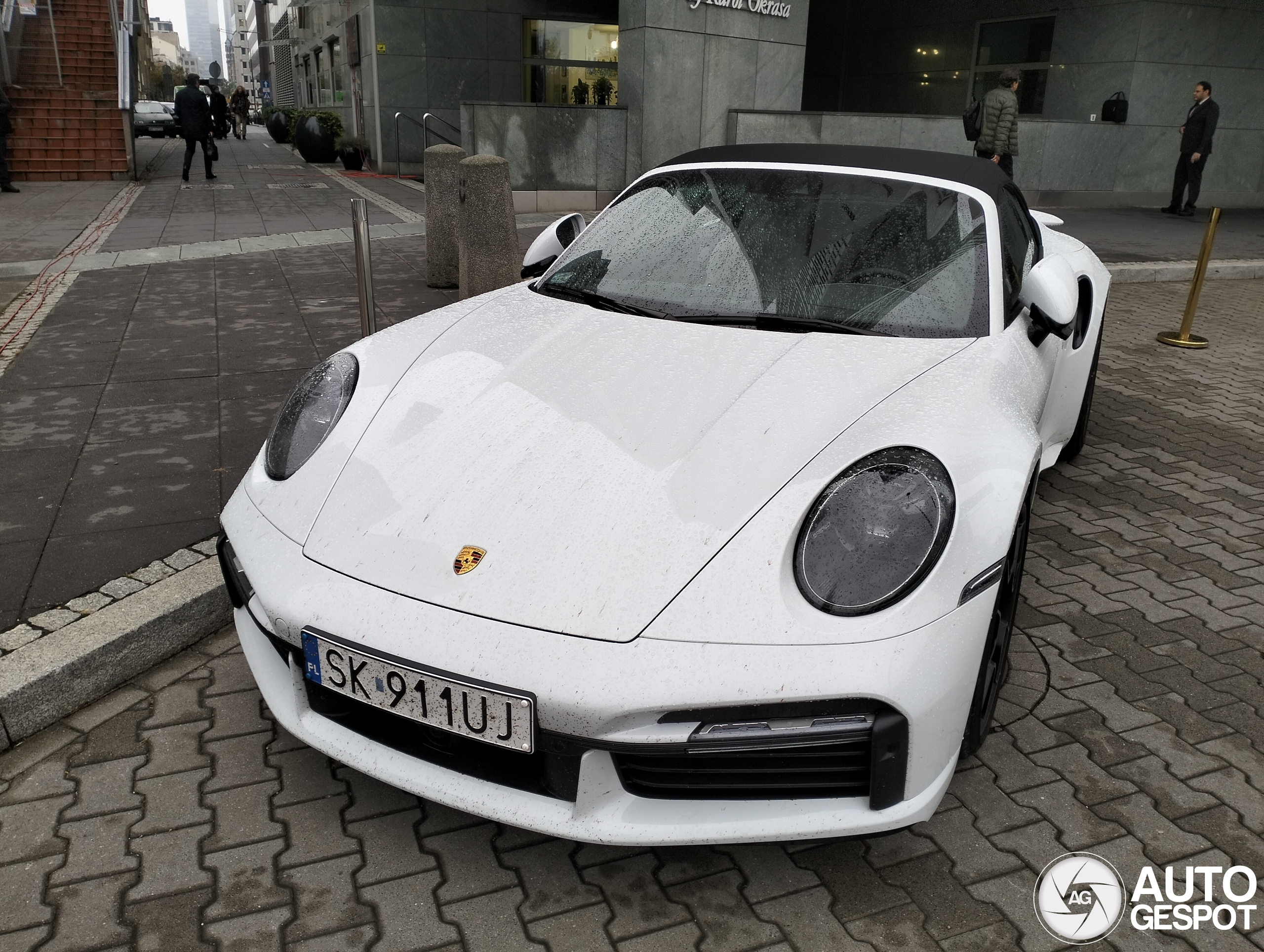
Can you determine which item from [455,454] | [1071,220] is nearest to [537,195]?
[1071,220]

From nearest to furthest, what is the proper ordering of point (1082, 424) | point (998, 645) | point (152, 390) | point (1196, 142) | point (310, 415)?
point (998, 645), point (310, 415), point (1082, 424), point (152, 390), point (1196, 142)

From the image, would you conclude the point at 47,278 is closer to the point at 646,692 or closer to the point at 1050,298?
the point at 1050,298

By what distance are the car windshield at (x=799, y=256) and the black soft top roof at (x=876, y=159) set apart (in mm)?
82

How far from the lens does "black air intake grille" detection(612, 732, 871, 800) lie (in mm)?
A: 1877

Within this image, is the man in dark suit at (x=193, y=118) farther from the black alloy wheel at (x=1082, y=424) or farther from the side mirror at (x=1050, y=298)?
the side mirror at (x=1050, y=298)

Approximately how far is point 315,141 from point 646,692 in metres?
22.7

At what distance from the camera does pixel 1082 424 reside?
187 inches

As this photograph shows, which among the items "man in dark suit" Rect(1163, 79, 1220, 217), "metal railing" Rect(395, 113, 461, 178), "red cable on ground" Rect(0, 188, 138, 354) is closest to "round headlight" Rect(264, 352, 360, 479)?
"red cable on ground" Rect(0, 188, 138, 354)

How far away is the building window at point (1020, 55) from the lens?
57.1ft

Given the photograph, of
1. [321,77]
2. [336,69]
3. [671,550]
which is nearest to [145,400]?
[671,550]

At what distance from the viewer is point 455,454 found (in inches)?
91.7

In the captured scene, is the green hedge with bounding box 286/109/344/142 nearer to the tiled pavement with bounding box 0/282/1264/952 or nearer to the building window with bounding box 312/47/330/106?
the building window with bounding box 312/47/330/106

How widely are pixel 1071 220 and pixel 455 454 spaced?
14222 mm

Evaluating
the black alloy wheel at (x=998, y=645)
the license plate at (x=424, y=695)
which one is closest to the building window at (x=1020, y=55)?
the black alloy wheel at (x=998, y=645)
